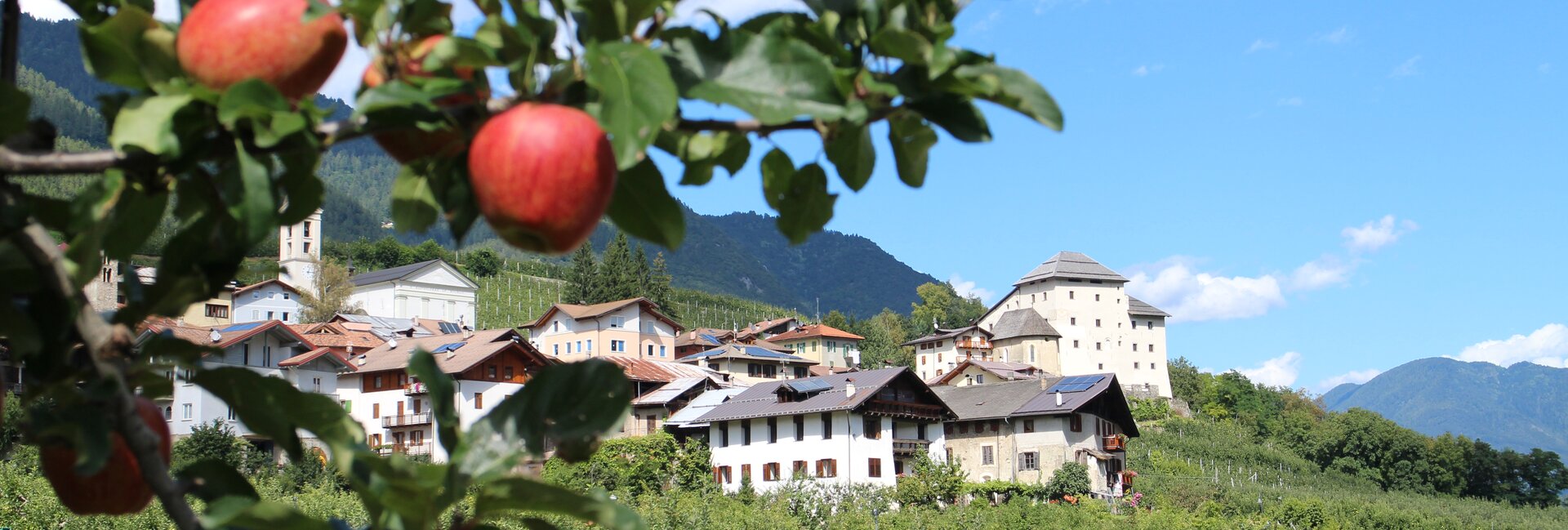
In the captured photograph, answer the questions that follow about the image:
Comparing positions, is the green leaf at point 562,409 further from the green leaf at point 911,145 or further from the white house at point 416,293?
the white house at point 416,293

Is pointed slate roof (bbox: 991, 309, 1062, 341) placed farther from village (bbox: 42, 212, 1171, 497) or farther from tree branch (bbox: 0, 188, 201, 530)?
tree branch (bbox: 0, 188, 201, 530)

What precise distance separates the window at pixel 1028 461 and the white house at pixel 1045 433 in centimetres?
3

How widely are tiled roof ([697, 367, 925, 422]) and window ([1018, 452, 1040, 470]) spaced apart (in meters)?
5.01

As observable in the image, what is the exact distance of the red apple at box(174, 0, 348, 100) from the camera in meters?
0.96

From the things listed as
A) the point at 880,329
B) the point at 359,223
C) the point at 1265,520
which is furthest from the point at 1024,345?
the point at 359,223

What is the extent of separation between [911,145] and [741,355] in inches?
1998

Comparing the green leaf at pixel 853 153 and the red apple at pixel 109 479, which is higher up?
the green leaf at pixel 853 153

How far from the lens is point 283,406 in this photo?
110 centimetres

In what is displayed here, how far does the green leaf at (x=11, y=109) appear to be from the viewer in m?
0.93

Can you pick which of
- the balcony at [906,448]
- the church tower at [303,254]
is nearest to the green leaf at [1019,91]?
the balcony at [906,448]

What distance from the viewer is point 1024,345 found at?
6894cm

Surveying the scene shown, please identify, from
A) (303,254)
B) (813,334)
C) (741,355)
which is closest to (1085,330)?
(813,334)

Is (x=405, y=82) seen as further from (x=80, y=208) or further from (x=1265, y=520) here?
(x=1265, y=520)

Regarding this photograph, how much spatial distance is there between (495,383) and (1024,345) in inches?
1603
